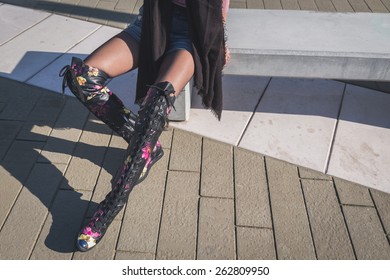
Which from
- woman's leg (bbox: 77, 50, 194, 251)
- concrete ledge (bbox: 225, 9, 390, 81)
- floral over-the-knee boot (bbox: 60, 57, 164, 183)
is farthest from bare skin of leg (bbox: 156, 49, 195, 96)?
concrete ledge (bbox: 225, 9, 390, 81)

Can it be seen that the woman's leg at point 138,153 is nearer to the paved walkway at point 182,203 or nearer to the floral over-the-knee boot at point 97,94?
the paved walkway at point 182,203

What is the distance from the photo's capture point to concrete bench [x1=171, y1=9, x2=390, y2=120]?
2.70m

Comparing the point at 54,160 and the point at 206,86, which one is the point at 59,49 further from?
the point at 206,86

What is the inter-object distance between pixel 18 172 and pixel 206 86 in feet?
4.65

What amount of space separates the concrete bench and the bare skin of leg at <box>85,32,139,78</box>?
0.59m

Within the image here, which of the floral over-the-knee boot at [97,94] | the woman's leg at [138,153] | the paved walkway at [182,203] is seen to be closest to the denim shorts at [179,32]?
the woman's leg at [138,153]

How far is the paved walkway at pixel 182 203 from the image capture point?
2.12 metres

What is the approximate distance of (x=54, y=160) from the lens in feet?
8.61

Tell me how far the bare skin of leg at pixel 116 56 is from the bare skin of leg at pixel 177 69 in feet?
0.84

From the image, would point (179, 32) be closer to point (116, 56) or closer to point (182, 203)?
point (116, 56)

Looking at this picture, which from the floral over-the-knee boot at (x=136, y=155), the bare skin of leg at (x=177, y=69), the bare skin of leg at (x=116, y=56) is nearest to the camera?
the floral over-the-knee boot at (x=136, y=155)

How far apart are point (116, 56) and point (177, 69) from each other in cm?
43

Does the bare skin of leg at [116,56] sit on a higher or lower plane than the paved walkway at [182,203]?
higher

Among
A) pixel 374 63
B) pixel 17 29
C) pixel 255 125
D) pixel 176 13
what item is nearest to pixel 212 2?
pixel 176 13
